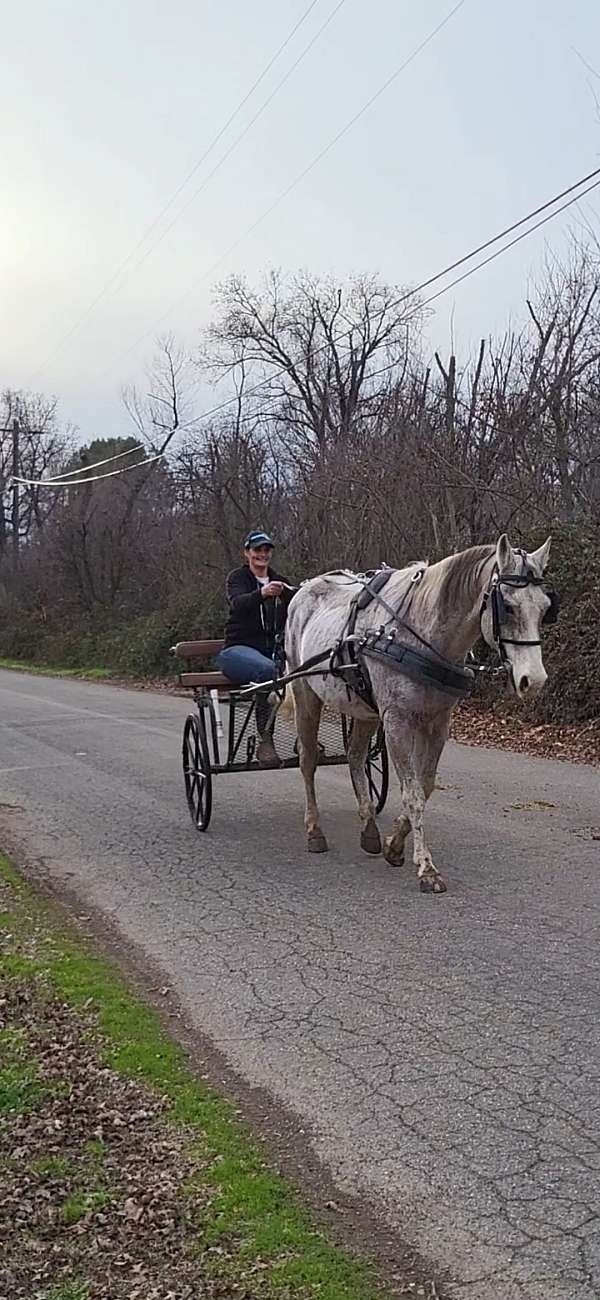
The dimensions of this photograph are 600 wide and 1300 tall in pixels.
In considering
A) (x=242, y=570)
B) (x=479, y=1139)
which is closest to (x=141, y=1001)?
(x=479, y=1139)

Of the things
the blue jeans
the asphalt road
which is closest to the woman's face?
the blue jeans

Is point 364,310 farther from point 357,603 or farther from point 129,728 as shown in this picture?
point 357,603

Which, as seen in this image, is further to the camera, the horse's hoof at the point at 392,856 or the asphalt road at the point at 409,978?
the horse's hoof at the point at 392,856

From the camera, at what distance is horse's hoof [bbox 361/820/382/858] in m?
7.89

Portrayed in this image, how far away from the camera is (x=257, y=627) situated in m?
9.45

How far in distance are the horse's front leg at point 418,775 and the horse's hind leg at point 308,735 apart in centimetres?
113

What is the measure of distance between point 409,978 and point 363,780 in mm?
2916

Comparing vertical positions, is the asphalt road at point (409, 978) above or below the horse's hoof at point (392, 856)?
below

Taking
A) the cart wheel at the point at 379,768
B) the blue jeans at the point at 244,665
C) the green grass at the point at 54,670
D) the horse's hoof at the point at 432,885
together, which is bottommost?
the horse's hoof at the point at 432,885

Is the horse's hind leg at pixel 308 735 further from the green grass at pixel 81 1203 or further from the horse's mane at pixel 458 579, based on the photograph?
the green grass at pixel 81 1203

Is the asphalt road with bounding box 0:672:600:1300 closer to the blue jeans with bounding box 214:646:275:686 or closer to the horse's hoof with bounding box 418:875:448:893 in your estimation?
the horse's hoof with bounding box 418:875:448:893

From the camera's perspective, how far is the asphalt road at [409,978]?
11.6 ft

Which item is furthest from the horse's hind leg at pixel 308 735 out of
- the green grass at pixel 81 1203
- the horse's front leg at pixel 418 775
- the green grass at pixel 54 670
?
the green grass at pixel 54 670

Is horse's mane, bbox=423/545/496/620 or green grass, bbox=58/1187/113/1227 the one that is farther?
horse's mane, bbox=423/545/496/620
